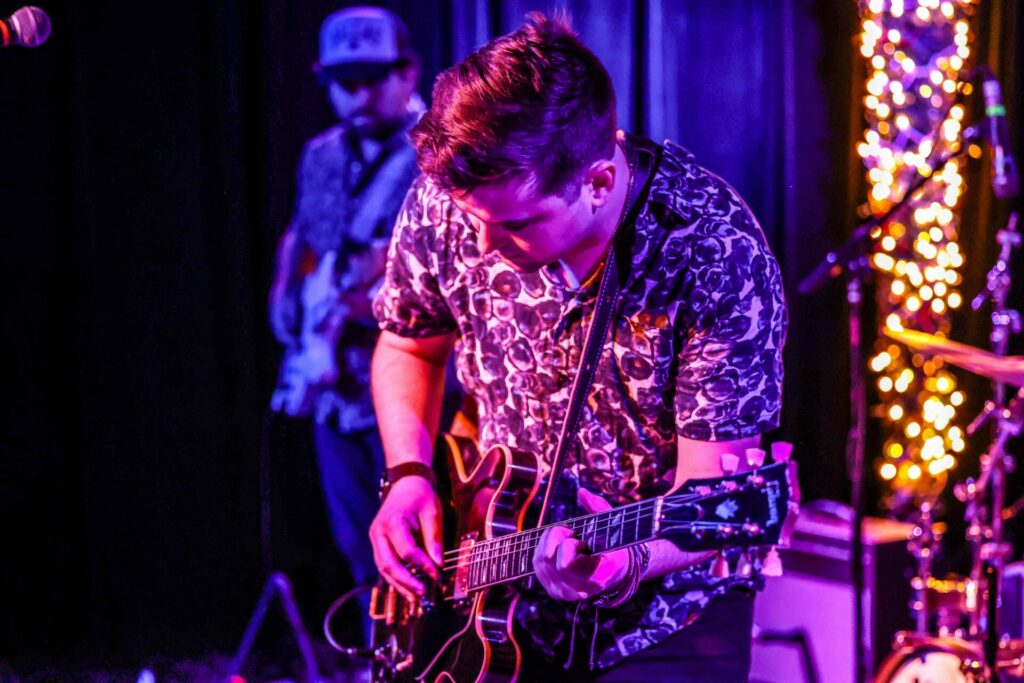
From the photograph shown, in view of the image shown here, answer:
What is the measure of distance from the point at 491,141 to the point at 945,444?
162 inches

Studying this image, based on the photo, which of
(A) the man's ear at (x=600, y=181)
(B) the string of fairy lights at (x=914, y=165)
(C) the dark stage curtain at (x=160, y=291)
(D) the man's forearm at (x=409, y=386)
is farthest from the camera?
(B) the string of fairy lights at (x=914, y=165)

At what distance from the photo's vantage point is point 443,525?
240cm

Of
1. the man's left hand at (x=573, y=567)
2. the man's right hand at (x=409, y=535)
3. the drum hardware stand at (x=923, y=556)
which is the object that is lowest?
the drum hardware stand at (x=923, y=556)

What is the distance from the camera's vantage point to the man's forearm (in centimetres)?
265

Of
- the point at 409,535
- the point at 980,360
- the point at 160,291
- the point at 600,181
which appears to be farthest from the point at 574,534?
the point at 160,291

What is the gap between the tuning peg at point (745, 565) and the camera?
192cm

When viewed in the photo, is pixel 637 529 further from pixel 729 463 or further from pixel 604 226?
pixel 604 226

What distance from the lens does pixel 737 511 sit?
5.99 feet

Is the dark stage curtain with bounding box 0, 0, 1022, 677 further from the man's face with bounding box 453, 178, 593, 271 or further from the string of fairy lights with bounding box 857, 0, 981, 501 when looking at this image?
the man's face with bounding box 453, 178, 593, 271

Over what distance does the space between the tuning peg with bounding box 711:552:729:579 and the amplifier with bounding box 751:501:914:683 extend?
2.59 m

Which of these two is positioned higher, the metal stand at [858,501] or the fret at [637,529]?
the fret at [637,529]

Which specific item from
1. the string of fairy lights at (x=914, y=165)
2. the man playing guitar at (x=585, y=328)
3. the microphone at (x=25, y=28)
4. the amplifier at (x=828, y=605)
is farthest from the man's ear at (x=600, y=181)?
the string of fairy lights at (x=914, y=165)

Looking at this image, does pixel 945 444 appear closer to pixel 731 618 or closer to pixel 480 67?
pixel 731 618

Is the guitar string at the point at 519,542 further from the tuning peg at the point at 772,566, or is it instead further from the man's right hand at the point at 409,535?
the tuning peg at the point at 772,566
